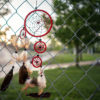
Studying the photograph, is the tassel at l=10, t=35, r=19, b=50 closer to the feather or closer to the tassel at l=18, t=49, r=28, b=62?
the tassel at l=18, t=49, r=28, b=62

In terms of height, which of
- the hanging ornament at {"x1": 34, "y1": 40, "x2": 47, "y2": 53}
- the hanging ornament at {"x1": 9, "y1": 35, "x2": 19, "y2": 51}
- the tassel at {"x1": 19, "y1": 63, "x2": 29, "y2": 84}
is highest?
the hanging ornament at {"x1": 9, "y1": 35, "x2": 19, "y2": 51}

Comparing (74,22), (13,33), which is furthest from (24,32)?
(74,22)

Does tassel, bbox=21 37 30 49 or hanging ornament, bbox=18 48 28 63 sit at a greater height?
tassel, bbox=21 37 30 49

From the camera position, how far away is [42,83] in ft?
1.43

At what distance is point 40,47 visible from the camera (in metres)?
0.47

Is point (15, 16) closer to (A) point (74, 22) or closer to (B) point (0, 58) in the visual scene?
(B) point (0, 58)

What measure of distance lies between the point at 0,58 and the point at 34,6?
0.34 metres

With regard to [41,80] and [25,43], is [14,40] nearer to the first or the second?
[25,43]

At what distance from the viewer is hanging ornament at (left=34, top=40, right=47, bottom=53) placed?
1.53ft

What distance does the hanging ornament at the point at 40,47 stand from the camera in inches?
18.4

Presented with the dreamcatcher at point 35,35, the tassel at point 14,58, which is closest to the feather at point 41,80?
the dreamcatcher at point 35,35

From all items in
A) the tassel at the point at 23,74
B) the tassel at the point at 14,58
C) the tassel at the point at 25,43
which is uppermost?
the tassel at the point at 25,43

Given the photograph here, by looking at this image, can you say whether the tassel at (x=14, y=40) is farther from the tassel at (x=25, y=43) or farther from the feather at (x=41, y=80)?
the feather at (x=41, y=80)

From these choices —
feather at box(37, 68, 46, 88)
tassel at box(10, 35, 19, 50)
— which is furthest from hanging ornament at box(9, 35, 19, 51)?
feather at box(37, 68, 46, 88)
